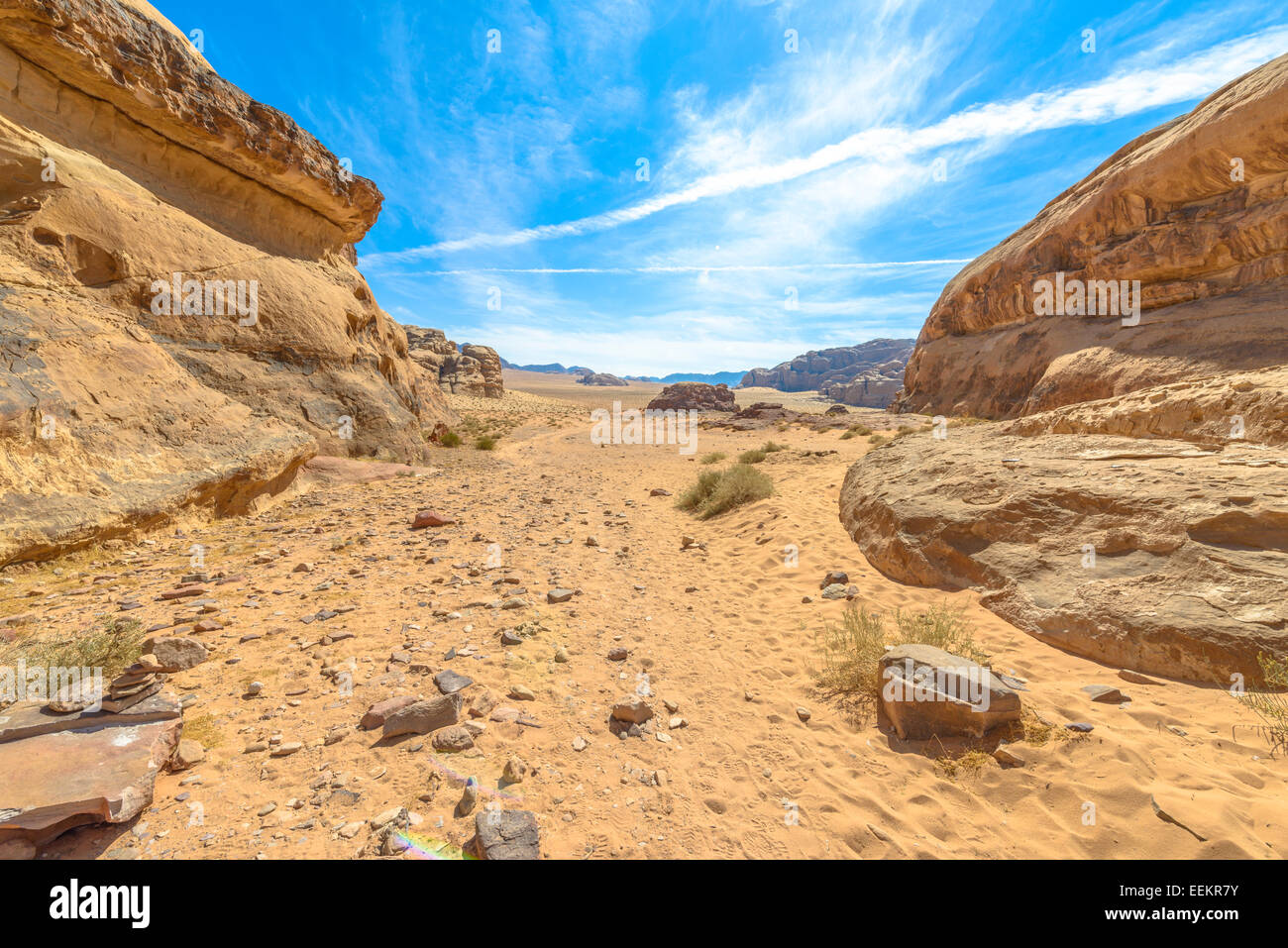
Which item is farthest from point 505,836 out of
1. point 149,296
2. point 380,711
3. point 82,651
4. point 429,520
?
point 149,296

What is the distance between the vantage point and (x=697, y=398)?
167 feet

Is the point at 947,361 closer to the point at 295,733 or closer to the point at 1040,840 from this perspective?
the point at 1040,840

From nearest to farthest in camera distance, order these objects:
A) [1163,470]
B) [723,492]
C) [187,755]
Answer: [187,755] < [1163,470] < [723,492]

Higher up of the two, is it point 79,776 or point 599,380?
point 599,380

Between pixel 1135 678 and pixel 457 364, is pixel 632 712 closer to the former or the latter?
pixel 1135 678

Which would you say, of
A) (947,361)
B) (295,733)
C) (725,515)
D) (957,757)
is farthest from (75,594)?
(947,361)

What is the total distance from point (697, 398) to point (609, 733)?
4920 centimetres

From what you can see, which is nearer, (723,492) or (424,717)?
(424,717)

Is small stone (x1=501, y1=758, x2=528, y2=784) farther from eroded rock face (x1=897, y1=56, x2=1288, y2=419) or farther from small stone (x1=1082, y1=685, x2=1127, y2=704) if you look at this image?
eroded rock face (x1=897, y1=56, x2=1288, y2=419)

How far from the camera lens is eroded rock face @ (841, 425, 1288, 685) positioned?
343 cm

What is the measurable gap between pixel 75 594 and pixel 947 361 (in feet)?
109

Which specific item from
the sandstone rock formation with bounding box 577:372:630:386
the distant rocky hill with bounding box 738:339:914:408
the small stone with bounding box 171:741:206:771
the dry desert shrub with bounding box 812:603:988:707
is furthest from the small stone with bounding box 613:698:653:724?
the sandstone rock formation with bounding box 577:372:630:386

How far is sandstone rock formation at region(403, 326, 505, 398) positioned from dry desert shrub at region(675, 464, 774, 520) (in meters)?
39.8

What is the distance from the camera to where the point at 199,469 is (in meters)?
6.58
